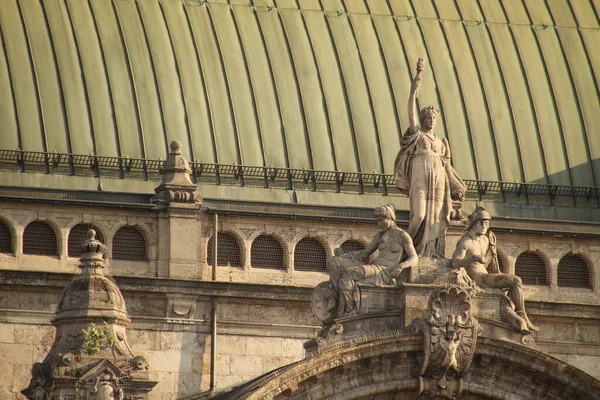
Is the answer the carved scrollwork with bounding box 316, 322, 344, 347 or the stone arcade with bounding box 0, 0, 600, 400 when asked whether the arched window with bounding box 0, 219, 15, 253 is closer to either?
the stone arcade with bounding box 0, 0, 600, 400

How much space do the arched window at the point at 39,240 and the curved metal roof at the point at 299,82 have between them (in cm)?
285

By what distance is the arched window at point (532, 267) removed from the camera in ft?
265

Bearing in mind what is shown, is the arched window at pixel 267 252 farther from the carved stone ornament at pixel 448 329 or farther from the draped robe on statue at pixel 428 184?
the carved stone ornament at pixel 448 329

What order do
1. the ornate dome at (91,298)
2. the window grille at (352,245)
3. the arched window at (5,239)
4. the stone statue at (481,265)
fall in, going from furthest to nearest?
the window grille at (352,245) → the arched window at (5,239) → the stone statue at (481,265) → the ornate dome at (91,298)

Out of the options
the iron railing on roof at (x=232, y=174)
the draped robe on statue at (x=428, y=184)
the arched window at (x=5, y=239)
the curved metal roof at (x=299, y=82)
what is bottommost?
the draped robe on statue at (x=428, y=184)

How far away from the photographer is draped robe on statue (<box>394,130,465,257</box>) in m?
66.6

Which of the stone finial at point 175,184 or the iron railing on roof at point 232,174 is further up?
the iron railing on roof at point 232,174

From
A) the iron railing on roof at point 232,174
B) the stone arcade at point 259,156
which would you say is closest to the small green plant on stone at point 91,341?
the stone arcade at point 259,156

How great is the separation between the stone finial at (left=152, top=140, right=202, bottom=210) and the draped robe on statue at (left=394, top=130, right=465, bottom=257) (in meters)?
11.5

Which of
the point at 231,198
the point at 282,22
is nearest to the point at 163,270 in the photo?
the point at 231,198

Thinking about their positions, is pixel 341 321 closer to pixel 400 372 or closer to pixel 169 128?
pixel 400 372

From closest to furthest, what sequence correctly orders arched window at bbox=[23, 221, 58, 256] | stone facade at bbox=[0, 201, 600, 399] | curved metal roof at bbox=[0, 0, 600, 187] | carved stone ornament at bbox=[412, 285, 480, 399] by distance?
carved stone ornament at bbox=[412, 285, 480, 399] < stone facade at bbox=[0, 201, 600, 399] < arched window at bbox=[23, 221, 58, 256] < curved metal roof at bbox=[0, 0, 600, 187]

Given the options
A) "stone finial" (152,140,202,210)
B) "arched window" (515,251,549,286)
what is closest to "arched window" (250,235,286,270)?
"stone finial" (152,140,202,210)

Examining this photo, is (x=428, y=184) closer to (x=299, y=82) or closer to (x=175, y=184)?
(x=175, y=184)
